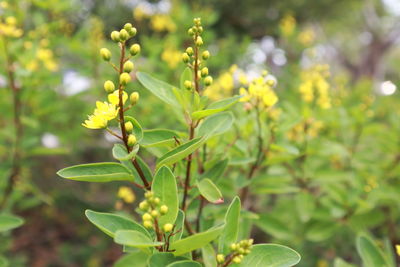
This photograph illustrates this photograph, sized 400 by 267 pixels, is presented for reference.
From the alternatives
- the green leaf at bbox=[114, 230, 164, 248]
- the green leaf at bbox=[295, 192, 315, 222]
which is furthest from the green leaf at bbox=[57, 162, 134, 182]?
the green leaf at bbox=[295, 192, 315, 222]

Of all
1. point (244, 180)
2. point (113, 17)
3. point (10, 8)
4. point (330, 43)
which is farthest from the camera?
point (330, 43)

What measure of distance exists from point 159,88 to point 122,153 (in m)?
0.26

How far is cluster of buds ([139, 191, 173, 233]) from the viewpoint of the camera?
0.78 metres

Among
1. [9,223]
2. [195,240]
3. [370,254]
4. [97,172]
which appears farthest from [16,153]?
[370,254]

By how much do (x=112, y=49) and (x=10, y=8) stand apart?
0.96 meters

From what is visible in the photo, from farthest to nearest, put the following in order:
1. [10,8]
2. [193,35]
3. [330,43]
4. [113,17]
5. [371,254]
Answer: [330,43] < [113,17] < [10,8] < [371,254] < [193,35]

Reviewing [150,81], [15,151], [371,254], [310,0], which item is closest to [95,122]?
[150,81]

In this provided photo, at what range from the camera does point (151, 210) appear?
0.82 m

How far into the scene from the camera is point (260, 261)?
35.4 inches

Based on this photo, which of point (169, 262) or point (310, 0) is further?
point (310, 0)

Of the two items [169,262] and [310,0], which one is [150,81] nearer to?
[169,262]

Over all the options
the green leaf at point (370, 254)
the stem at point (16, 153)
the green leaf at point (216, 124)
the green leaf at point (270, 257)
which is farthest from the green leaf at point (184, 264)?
the stem at point (16, 153)

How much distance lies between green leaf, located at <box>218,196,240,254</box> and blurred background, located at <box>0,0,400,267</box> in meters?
0.63

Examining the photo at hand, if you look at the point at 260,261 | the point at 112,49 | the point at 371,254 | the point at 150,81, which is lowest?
the point at 371,254
